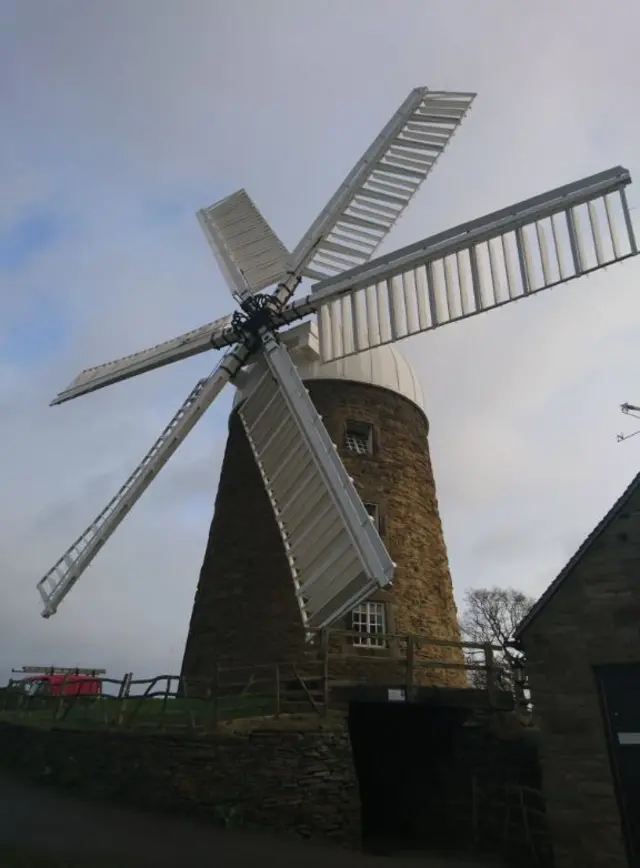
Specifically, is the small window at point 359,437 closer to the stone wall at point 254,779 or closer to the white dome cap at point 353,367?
the white dome cap at point 353,367

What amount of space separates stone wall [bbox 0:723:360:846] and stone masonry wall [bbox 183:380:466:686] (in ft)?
9.01

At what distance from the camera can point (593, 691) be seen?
29.6 ft

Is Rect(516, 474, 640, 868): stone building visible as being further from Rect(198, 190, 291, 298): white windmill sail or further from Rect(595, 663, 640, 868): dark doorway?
Rect(198, 190, 291, 298): white windmill sail

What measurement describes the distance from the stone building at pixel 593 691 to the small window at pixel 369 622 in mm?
4016

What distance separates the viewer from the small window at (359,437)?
15297 mm

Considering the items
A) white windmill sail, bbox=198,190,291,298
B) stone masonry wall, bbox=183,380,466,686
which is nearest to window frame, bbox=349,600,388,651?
stone masonry wall, bbox=183,380,466,686

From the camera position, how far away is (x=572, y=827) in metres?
8.66

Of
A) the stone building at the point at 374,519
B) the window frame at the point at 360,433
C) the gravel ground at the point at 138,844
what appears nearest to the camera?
the gravel ground at the point at 138,844

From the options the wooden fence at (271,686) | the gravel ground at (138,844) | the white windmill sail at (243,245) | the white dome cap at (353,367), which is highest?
the white windmill sail at (243,245)

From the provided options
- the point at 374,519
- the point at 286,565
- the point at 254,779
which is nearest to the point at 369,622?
the point at 286,565

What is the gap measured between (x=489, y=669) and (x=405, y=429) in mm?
6291

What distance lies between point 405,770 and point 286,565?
4.46 m

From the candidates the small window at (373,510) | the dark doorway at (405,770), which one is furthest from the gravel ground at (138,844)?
the small window at (373,510)

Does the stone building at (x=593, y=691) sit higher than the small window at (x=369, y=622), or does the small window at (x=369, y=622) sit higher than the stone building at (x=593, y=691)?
the small window at (x=369, y=622)
